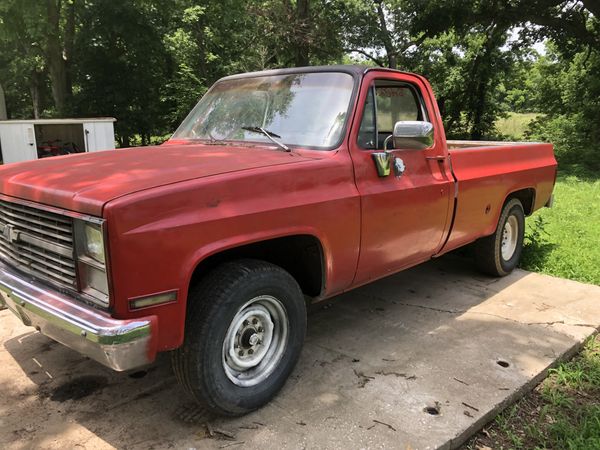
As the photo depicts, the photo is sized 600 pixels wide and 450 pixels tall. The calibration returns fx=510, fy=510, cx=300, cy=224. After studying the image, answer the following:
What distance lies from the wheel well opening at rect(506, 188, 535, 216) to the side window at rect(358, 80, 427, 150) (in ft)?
6.37

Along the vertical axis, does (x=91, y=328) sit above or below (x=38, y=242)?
below

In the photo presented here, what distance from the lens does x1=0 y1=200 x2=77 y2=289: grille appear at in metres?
2.55

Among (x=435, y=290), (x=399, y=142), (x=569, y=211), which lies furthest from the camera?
(x=569, y=211)

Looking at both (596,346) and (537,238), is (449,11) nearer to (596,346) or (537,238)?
(537,238)

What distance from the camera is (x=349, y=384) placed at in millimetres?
3234

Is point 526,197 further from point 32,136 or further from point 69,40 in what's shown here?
point 69,40

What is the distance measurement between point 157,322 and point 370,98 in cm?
215

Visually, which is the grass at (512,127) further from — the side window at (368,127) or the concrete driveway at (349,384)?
the side window at (368,127)

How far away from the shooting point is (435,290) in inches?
198

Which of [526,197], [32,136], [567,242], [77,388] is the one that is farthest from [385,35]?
[77,388]

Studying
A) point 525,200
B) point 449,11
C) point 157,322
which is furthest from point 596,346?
point 449,11

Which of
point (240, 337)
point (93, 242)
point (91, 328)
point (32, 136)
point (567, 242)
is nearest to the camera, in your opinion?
point (91, 328)

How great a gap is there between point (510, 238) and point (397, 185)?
2.61m

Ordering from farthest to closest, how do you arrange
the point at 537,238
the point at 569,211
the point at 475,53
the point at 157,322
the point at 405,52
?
the point at 405,52 → the point at 475,53 → the point at 569,211 → the point at 537,238 → the point at 157,322
